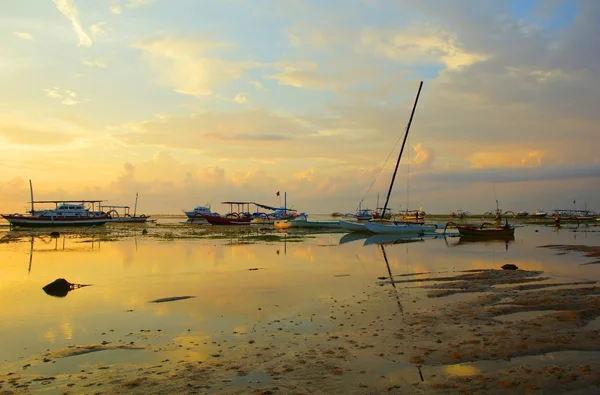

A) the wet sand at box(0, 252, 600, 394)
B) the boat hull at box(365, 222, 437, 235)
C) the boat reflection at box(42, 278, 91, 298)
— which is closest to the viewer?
the wet sand at box(0, 252, 600, 394)

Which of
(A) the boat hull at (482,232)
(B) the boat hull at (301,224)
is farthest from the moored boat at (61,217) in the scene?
(A) the boat hull at (482,232)

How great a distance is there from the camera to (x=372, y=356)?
933cm

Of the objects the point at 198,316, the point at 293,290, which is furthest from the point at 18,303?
the point at 293,290

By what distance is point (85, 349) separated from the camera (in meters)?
10.1

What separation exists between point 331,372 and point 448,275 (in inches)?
580

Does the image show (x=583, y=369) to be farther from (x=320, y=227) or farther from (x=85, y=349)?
(x=320, y=227)

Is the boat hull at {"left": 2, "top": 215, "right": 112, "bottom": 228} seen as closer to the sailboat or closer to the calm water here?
the calm water

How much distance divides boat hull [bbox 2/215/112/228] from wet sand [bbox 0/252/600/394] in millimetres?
72098

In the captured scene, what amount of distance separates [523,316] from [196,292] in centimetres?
1177

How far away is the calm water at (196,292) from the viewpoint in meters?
11.2

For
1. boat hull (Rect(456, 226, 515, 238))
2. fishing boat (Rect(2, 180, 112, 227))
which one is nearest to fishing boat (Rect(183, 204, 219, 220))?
fishing boat (Rect(2, 180, 112, 227))

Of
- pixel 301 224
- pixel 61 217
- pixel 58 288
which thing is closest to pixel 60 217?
pixel 61 217

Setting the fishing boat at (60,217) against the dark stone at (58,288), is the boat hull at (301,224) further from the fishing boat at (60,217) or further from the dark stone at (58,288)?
the dark stone at (58,288)

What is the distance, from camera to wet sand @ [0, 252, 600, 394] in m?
7.71
